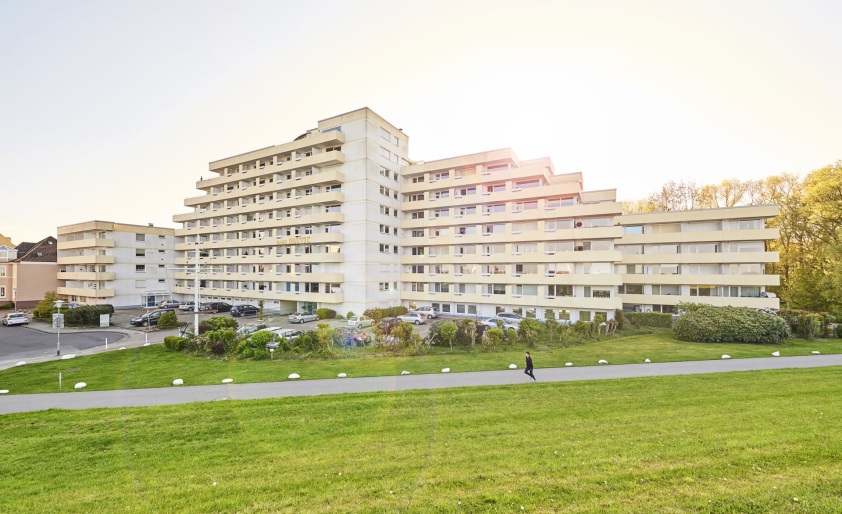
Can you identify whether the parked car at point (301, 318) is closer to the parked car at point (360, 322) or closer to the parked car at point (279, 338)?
the parked car at point (360, 322)

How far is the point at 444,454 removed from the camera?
8945mm

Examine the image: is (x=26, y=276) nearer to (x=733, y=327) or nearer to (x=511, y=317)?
(x=511, y=317)

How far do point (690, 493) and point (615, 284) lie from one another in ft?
111

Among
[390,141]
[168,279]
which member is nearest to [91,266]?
[168,279]

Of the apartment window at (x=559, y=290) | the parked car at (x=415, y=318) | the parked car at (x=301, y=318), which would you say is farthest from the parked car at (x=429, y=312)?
the apartment window at (x=559, y=290)

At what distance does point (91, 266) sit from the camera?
5581cm

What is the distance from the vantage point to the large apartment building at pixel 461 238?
39000 millimetres

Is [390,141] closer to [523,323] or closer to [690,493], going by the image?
[523,323]

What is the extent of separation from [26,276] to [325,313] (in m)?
55.4

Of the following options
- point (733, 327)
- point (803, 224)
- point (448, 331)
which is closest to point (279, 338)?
point (448, 331)

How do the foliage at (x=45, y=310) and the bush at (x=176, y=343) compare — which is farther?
the foliage at (x=45, y=310)

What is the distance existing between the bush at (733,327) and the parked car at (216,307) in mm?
53301

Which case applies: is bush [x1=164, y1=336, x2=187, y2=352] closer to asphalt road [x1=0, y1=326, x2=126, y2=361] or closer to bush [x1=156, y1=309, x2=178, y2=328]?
asphalt road [x1=0, y1=326, x2=126, y2=361]

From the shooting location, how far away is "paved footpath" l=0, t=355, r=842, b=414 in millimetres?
14992
